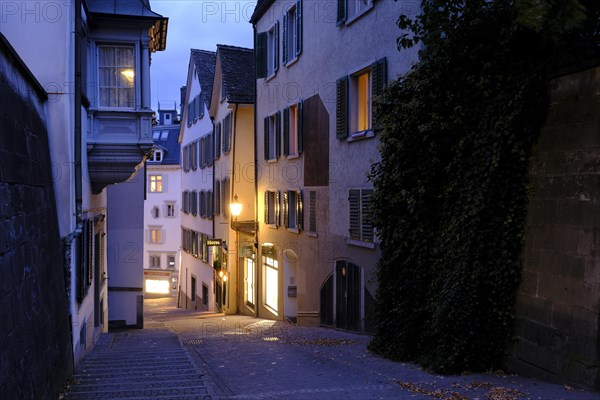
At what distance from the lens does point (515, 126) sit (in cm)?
877

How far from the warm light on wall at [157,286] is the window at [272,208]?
36623mm

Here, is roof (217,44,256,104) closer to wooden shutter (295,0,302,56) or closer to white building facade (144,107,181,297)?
wooden shutter (295,0,302,56)

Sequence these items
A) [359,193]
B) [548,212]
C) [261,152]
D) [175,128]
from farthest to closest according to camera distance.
A: [175,128]
[261,152]
[359,193]
[548,212]

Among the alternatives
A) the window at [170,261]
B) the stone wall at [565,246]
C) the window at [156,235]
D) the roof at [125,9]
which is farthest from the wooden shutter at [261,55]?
the window at [170,261]

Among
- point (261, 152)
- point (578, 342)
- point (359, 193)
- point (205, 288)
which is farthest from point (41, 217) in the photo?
point (205, 288)

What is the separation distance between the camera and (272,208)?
24.1m

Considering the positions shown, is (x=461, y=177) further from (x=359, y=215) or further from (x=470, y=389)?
(x=359, y=215)

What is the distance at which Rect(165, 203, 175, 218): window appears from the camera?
57.8m

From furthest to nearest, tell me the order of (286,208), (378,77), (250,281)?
(250,281)
(286,208)
(378,77)

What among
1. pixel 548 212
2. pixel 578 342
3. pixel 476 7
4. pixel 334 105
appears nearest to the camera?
pixel 578 342

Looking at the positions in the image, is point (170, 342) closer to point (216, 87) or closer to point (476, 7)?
point (476, 7)

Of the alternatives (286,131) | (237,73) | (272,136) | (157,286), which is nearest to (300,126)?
(286,131)

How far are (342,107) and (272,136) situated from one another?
304 inches

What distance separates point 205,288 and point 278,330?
18691 millimetres
